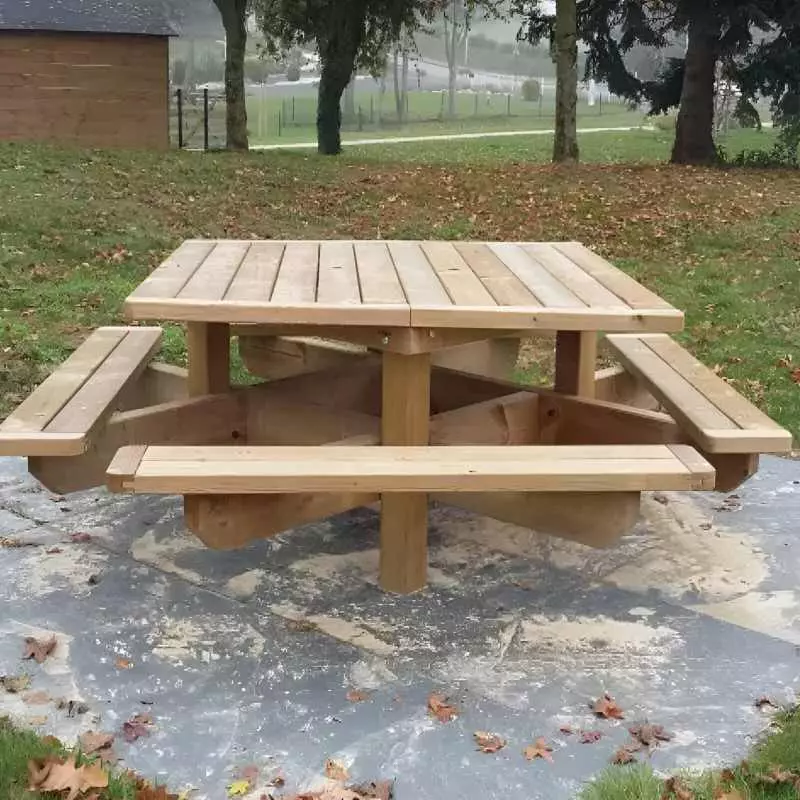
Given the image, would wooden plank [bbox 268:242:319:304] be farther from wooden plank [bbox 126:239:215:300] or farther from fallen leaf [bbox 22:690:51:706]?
fallen leaf [bbox 22:690:51:706]

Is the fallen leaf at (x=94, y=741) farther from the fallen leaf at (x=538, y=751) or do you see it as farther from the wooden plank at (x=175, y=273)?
the wooden plank at (x=175, y=273)

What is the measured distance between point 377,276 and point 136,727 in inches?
69.4

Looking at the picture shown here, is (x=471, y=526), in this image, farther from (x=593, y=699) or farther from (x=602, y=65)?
(x=602, y=65)

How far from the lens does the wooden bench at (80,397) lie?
3426mm

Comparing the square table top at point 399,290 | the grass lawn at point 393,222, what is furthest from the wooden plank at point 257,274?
the grass lawn at point 393,222

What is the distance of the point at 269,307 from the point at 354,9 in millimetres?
19130

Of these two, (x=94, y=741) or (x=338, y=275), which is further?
(x=338, y=275)

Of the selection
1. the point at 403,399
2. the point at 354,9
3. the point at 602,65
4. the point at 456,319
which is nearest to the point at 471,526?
the point at 403,399

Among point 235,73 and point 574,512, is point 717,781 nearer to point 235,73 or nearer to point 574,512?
point 574,512

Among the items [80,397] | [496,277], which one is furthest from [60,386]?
[496,277]

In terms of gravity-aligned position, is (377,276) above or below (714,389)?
above

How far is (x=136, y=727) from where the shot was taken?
9.79ft

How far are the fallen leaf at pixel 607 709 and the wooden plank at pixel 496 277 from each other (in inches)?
46.4

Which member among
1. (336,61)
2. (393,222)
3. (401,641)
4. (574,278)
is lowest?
(401,641)
